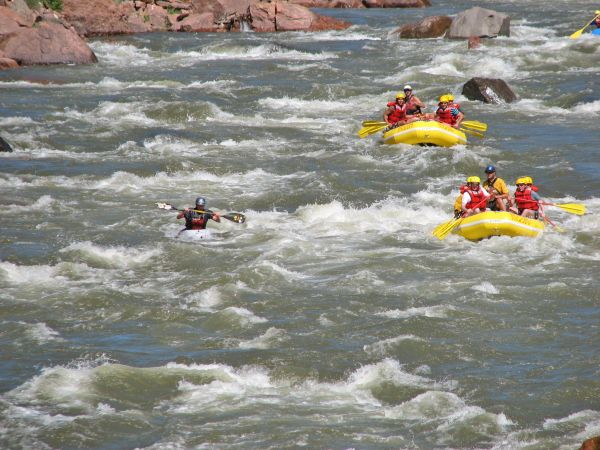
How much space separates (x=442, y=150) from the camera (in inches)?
776

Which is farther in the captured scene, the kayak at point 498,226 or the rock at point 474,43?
the rock at point 474,43

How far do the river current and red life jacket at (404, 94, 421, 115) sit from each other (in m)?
0.91

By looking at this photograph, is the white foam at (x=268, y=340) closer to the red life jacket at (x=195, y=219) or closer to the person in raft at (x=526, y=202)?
the red life jacket at (x=195, y=219)

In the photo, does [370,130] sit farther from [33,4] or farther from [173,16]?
[173,16]

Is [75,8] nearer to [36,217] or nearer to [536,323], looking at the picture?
[36,217]

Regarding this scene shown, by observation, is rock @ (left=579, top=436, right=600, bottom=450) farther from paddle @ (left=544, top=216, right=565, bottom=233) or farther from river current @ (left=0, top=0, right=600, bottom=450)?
paddle @ (left=544, top=216, right=565, bottom=233)

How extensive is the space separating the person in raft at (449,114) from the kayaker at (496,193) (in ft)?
15.2

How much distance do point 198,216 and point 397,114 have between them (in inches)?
271

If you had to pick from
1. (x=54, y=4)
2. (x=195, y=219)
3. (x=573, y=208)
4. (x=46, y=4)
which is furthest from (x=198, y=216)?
(x=54, y=4)

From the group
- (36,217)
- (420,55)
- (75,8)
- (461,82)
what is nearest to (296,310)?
(36,217)

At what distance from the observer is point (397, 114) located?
2059 cm

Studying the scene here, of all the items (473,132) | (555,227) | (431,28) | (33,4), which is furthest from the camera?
(431,28)

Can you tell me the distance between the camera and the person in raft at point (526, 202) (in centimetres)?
1511

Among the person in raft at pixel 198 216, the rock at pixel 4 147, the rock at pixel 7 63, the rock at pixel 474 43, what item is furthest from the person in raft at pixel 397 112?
the rock at pixel 7 63
